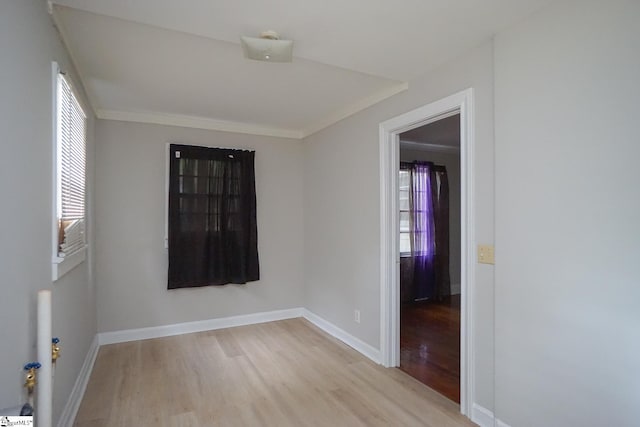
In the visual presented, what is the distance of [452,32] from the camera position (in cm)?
204

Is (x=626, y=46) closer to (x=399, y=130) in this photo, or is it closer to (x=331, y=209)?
(x=399, y=130)

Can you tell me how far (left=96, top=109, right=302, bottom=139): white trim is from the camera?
3693 mm

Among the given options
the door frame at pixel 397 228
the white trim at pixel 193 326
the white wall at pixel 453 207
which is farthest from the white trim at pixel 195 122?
the white wall at pixel 453 207

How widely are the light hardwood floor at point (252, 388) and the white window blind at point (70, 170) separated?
46.7 inches

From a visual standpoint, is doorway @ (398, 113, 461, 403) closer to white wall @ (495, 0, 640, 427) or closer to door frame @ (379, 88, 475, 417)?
door frame @ (379, 88, 475, 417)

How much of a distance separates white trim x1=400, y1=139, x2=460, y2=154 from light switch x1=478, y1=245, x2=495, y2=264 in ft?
10.3

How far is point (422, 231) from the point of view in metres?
5.43

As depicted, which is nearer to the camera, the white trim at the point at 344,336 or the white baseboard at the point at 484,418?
the white baseboard at the point at 484,418

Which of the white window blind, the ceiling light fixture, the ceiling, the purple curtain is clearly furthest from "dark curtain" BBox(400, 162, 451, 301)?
the white window blind

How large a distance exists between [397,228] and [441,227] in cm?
283

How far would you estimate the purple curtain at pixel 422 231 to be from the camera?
535 centimetres

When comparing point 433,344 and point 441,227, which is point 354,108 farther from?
point 441,227

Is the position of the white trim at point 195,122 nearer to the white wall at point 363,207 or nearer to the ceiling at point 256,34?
the ceiling at point 256,34

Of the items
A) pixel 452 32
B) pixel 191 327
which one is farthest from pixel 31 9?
pixel 191 327
